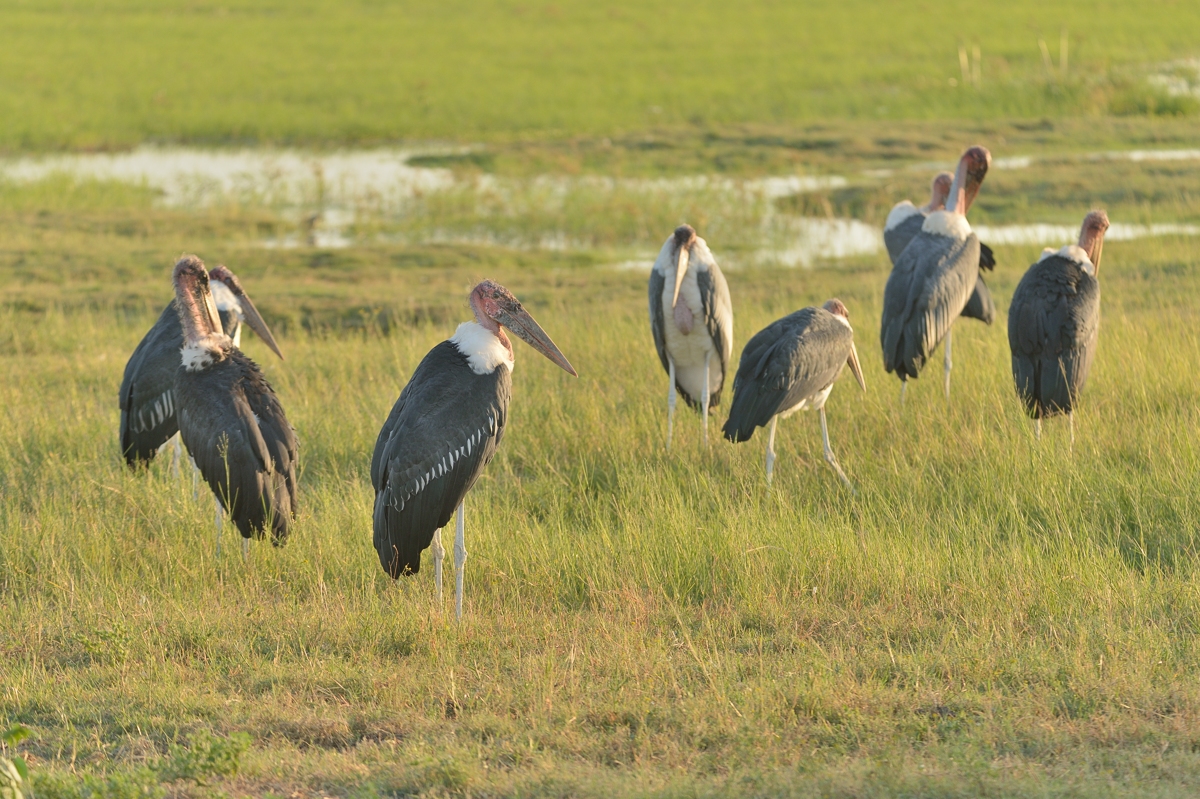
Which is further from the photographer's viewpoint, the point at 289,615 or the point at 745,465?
the point at 745,465

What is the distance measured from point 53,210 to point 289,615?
11472mm

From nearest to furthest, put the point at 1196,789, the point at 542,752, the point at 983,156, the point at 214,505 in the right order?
the point at 1196,789
the point at 542,752
the point at 214,505
the point at 983,156

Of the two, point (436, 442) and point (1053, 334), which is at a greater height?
point (1053, 334)

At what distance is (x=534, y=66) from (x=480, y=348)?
23.0 metres

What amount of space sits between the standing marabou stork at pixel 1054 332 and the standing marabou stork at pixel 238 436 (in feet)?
12.3

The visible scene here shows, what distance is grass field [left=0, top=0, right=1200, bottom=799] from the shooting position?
371 cm

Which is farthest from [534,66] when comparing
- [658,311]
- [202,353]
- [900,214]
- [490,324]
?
[490,324]

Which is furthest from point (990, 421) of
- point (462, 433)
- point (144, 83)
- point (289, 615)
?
point (144, 83)

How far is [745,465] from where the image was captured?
6.53 metres

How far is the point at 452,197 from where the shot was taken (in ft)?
52.7

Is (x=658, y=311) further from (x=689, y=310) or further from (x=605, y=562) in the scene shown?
(x=605, y=562)

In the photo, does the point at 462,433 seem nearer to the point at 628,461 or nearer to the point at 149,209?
the point at 628,461

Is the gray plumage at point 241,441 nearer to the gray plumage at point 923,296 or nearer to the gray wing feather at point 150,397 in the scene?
the gray wing feather at point 150,397

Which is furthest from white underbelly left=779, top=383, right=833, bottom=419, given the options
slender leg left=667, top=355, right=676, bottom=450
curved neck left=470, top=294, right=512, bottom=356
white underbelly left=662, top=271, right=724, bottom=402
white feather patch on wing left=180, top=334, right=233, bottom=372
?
white feather patch on wing left=180, top=334, right=233, bottom=372
